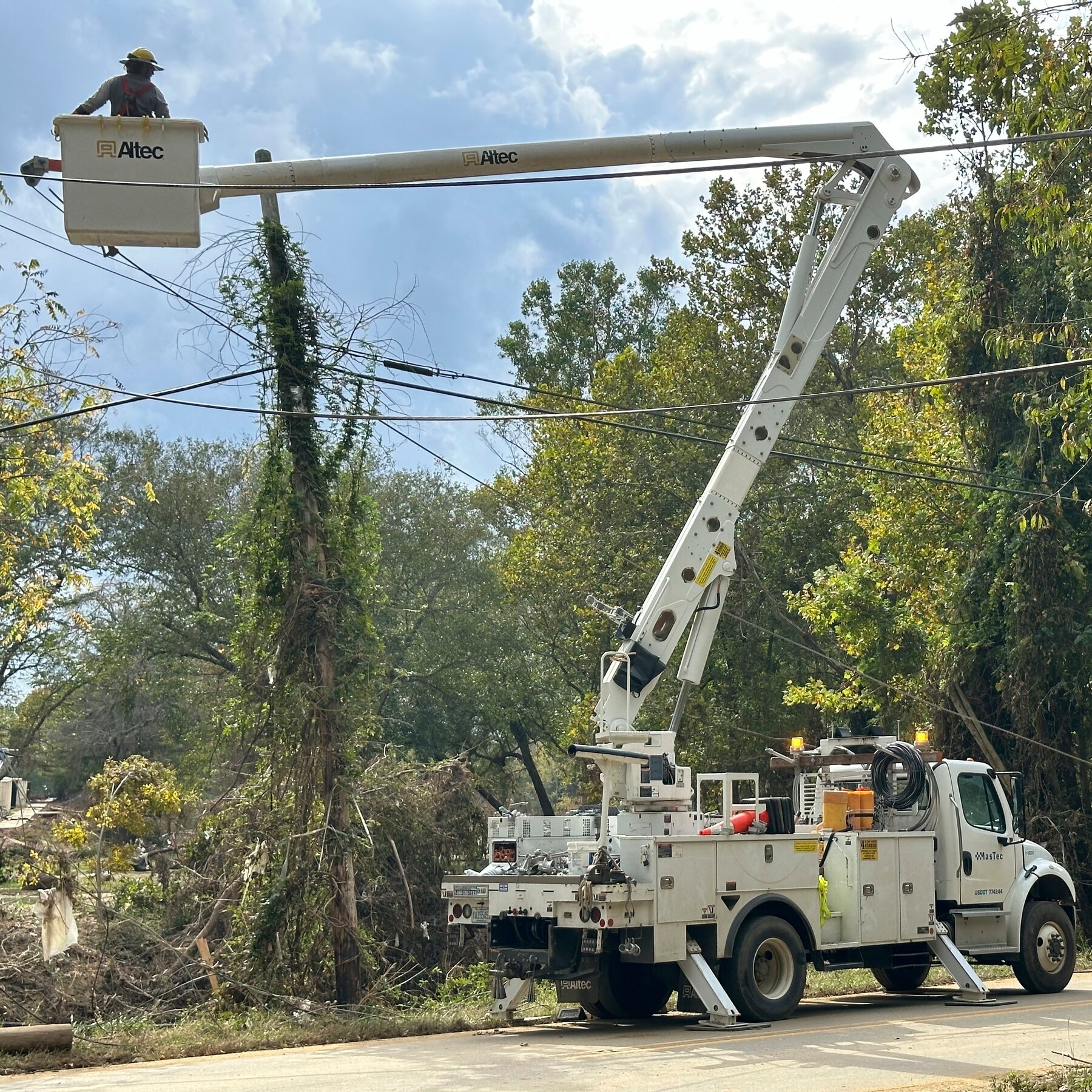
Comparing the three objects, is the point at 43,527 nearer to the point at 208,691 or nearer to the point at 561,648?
the point at 208,691

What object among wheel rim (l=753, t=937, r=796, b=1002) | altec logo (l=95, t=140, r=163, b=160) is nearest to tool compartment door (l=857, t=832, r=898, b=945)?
wheel rim (l=753, t=937, r=796, b=1002)

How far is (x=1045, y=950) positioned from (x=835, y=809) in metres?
3.22

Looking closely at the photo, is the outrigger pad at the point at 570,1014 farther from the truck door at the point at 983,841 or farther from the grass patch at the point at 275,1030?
the truck door at the point at 983,841

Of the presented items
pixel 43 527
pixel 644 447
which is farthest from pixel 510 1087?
pixel 43 527

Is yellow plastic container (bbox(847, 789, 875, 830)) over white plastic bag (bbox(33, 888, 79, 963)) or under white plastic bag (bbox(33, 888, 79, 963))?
over

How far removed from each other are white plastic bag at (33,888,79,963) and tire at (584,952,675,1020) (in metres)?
5.40

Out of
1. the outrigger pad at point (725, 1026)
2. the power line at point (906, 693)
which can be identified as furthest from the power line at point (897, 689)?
the outrigger pad at point (725, 1026)

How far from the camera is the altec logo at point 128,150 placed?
10.3 metres

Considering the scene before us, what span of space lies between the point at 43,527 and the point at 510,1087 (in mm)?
31726

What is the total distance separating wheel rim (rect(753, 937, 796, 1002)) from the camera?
13297 millimetres

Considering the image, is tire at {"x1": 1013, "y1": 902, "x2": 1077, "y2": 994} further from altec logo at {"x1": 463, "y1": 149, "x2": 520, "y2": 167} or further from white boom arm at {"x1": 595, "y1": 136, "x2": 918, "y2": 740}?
altec logo at {"x1": 463, "y1": 149, "x2": 520, "y2": 167}

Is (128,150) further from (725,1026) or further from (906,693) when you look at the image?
(906,693)

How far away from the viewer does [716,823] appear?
47.3ft

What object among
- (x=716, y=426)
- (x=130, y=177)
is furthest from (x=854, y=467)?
(x=130, y=177)
